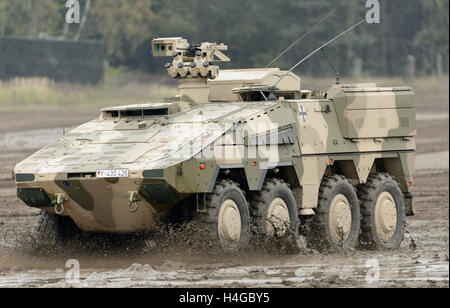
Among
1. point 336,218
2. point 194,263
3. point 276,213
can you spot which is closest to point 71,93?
point 336,218

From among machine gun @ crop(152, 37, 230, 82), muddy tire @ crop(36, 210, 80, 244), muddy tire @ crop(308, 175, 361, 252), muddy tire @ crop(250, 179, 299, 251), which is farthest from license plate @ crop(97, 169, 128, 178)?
muddy tire @ crop(308, 175, 361, 252)

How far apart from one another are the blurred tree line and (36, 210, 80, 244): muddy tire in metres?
9.80

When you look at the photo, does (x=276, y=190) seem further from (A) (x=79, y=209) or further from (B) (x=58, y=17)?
(B) (x=58, y=17)

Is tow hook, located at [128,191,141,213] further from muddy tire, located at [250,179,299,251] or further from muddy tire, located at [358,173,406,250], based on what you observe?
muddy tire, located at [358,173,406,250]

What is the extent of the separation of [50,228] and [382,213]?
505 centimetres

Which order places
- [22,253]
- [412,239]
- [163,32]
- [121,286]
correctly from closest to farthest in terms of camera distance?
[121,286]
[22,253]
[412,239]
[163,32]

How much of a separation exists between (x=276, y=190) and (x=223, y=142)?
1271mm

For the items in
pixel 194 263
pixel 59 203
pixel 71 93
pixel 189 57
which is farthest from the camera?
pixel 71 93

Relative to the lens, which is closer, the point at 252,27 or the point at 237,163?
the point at 237,163

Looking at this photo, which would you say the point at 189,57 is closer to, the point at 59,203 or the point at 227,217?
the point at 227,217

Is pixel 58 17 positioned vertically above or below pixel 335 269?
above

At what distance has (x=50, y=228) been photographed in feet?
64.1

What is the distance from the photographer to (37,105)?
111 ft

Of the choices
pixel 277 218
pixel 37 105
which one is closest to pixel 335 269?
pixel 277 218
